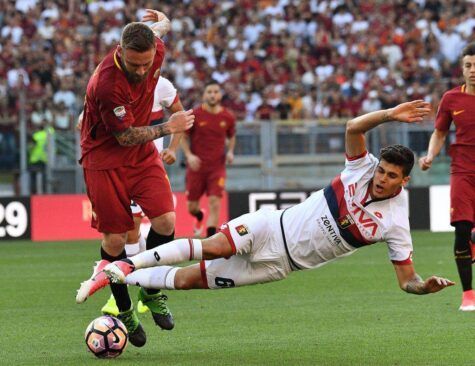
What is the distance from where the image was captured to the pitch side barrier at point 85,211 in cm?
2223

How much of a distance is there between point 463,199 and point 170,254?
4.01 metres

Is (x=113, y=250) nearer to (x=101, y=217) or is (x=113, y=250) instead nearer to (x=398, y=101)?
(x=101, y=217)

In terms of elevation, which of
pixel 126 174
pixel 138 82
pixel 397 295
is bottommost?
pixel 397 295

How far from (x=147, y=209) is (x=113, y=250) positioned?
42 cm

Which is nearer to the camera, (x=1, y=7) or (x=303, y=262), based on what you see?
(x=303, y=262)

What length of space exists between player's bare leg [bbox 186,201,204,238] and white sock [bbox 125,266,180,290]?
1135 cm

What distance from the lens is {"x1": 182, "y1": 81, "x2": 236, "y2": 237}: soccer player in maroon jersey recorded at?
19.5 meters

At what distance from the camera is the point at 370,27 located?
2948cm

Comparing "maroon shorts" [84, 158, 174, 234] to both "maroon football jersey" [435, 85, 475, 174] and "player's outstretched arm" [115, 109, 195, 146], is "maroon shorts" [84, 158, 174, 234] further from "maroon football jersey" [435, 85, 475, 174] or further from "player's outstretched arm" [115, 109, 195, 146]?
"maroon football jersey" [435, 85, 475, 174]

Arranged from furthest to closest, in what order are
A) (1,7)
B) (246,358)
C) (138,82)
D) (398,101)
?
(1,7) → (398,101) → (138,82) → (246,358)

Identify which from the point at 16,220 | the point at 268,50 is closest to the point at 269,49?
the point at 268,50

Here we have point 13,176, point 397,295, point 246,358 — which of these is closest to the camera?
point 246,358

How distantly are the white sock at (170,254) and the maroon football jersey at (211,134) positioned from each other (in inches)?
449

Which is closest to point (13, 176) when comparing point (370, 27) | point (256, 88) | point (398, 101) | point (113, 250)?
point (256, 88)
